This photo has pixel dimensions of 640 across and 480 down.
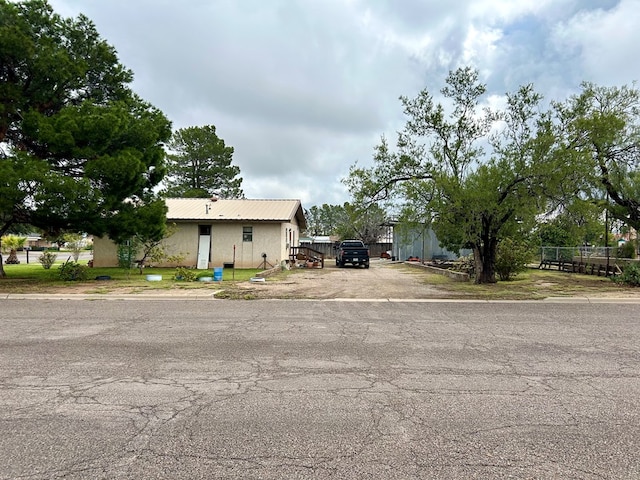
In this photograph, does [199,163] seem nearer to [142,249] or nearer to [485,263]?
[142,249]

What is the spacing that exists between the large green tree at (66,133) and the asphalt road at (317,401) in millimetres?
7468

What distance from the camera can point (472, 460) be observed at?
327cm

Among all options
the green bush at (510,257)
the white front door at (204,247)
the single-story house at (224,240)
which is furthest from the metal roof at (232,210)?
the green bush at (510,257)

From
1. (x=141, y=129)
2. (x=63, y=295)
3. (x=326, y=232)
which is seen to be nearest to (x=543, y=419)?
(x=63, y=295)

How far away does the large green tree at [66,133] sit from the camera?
14602 mm

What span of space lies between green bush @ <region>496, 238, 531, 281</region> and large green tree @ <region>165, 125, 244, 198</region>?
3248 centimetres

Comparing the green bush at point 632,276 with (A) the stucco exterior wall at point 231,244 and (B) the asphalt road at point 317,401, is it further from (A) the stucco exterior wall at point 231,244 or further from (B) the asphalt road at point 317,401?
(A) the stucco exterior wall at point 231,244

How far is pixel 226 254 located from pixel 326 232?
83.6 m

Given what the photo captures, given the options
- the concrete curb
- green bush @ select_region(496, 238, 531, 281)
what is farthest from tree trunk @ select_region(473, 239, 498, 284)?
the concrete curb

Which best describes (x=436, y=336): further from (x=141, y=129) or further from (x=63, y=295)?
(x=141, y=129)

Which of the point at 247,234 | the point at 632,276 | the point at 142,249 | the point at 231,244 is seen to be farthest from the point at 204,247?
the point at 632,276

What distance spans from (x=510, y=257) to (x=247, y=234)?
14.2 meters

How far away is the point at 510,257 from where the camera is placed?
64.0 feet

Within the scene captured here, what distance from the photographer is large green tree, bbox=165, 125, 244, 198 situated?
4519 centimetres
